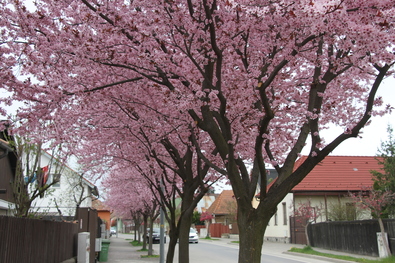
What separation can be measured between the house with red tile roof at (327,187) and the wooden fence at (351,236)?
330 centimetres

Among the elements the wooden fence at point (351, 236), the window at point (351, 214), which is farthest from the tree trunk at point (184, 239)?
the window at point (351, 214)

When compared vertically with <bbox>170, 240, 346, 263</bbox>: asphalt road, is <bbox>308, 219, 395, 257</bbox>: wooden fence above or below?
above

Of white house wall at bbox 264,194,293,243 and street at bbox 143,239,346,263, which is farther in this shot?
white house wall at bbox 264,194,293,243

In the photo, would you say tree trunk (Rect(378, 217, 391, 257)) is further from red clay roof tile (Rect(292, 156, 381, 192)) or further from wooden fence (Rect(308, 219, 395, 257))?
red clay roof tile (Rect(292, 156, 381, 192))

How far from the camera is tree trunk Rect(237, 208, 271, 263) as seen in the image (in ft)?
20.7

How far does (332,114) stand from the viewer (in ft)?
33.0

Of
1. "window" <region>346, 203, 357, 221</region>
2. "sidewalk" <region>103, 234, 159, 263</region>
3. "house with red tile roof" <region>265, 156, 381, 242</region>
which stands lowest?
"sidewalk" <region>103, 234, 159, 263</region>

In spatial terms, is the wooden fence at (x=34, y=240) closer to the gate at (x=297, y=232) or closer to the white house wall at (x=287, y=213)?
the white house wall at (x=287, y=213)

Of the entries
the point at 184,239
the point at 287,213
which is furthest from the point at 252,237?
the point at 287,213

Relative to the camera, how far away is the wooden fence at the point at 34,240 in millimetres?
7270

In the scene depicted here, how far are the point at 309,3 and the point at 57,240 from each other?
899 cm

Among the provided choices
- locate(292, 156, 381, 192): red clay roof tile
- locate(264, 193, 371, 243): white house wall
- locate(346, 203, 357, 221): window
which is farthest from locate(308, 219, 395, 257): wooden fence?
locate(292, 156, 381, 192): red clay roof tile

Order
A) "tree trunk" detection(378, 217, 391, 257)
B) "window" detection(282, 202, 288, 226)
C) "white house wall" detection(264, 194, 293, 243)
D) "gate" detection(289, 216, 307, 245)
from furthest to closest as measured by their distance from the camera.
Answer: "window" detection(282, 202, 288, 226) < "white house wall" detection(264, 194, 293, 243) < "gate" detection(289, 216, 307, 245) < "tree trunk" detection(378, 217, 391, 257)

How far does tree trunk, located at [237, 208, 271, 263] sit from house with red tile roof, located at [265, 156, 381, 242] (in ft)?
77.0
